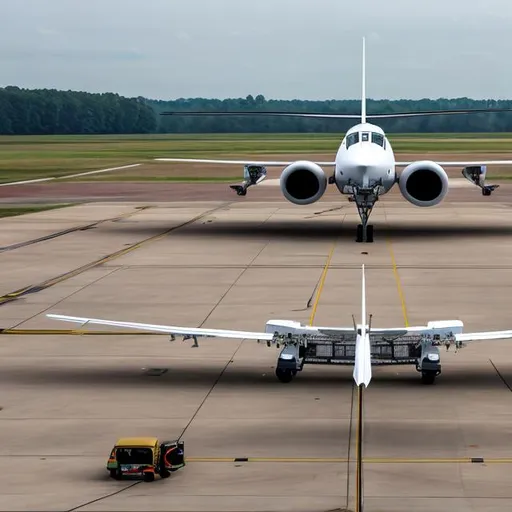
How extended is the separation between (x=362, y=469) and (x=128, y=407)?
5018mm

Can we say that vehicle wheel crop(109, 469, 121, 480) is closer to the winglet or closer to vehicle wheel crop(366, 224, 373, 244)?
the winglet

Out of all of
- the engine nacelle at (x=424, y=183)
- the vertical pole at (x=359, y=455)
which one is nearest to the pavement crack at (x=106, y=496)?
the vertical pole at (x=359, y=455)

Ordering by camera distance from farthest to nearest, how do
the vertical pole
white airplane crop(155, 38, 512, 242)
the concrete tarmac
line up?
white airplane crop(155, 38, 512, 242) < the concrete tarmac < the vertical pole

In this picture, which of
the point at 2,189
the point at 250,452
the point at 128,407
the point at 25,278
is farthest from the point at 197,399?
the point at 2,189

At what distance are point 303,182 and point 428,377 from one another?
2645 centimetres

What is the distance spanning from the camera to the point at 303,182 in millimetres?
47156

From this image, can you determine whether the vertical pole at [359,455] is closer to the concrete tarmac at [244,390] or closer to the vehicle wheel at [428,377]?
the concrete tarmac at [244,390]

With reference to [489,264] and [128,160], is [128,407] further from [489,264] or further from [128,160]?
[128,160]

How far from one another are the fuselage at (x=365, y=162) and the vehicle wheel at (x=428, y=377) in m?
22.3

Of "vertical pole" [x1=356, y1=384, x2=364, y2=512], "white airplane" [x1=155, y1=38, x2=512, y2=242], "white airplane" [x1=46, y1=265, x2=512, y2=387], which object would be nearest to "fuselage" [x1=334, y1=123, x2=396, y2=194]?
"white airplane" [x1=155, y1=38, x2=512, y2=242]

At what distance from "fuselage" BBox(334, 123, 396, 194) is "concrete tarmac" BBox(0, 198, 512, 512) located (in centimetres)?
246

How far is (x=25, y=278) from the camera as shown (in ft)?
120

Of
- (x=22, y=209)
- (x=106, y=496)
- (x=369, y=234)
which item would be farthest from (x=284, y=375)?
(x=22, y=209)

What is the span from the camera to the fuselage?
1700 inches
